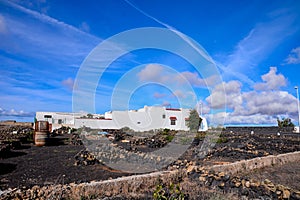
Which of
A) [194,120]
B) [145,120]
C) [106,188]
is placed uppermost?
[145,120]

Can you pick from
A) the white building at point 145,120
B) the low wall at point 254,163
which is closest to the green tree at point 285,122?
the white building at point 145,120

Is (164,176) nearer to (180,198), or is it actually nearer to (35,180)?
(180,198)

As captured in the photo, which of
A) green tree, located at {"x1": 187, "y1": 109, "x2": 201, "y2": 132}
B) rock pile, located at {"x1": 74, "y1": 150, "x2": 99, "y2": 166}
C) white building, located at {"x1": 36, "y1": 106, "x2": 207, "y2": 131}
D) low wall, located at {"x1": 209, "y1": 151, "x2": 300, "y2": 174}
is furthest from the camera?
green tree, located at {"x1": 187, "y1": 109, "x2": 201, "y2": 132}

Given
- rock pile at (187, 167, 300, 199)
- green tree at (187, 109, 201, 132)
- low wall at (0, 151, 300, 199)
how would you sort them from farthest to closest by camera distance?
green tree at (187, 109, 201, 132), rock pile at (187, 167, 300, 199), low wall at (0, 151, 300, 199)

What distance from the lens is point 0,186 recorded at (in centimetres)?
514

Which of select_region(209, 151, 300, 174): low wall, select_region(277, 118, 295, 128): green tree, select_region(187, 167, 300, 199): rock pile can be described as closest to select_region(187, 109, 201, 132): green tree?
select_region(277, 118, 295, 128): green tree

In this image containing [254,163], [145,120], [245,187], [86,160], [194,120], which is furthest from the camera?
[194,120]

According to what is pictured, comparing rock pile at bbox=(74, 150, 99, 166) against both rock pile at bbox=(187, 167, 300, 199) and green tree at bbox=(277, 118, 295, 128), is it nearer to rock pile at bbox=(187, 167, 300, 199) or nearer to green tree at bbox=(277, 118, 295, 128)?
rock pile at bbox=(187, 167, 300, 199)

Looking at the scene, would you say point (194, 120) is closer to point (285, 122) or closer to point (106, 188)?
point (285, 122)

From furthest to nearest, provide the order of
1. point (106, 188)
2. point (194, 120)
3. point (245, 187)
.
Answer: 1. point (194, 120)
2. point (245, 187)
3. point (106, 188)

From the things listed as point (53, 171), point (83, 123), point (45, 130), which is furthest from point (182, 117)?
point (53, 171)

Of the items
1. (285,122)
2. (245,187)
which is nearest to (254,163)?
(245,187)

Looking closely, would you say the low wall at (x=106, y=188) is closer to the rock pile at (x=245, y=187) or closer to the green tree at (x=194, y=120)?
the rock pile at (x=245, y=187)

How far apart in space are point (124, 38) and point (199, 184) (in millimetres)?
7558
